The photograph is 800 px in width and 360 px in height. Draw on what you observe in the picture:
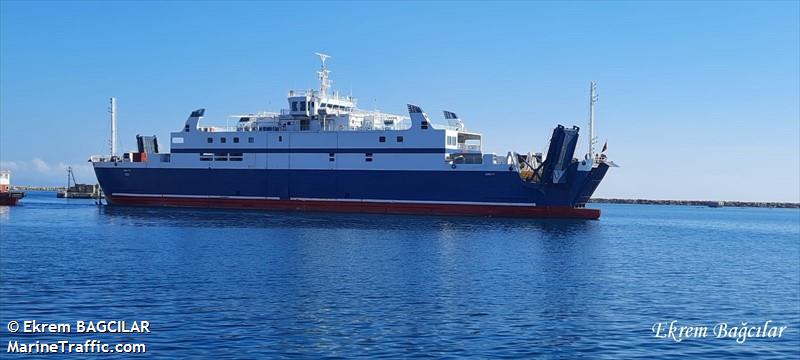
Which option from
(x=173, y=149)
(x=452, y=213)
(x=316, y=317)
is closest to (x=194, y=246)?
(x=316, y=317)

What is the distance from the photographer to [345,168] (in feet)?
197

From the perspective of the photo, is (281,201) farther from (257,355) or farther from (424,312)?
(257,355)

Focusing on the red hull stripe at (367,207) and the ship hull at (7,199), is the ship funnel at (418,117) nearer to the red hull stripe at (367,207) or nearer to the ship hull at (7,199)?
the red hull stripe at (367,207)

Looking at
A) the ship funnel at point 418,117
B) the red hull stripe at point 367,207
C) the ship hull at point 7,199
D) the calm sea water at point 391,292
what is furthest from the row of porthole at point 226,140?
the ship hull at point 7,199

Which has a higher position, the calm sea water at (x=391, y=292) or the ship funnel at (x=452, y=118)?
the ship funnel at (x=452, y=118)

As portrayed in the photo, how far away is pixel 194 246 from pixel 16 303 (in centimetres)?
1495

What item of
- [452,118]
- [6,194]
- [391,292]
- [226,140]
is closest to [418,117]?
[452,118]

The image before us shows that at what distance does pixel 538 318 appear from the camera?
19.0 m

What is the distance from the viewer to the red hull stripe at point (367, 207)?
182ft

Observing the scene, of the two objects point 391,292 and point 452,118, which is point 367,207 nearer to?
point 452,118

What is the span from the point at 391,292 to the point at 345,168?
126 ft

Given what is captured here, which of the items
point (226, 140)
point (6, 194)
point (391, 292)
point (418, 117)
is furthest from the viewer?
point (6, 194)

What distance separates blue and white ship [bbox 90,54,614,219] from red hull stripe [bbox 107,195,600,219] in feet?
0.28

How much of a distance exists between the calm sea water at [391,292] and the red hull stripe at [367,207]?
13.2 metres
